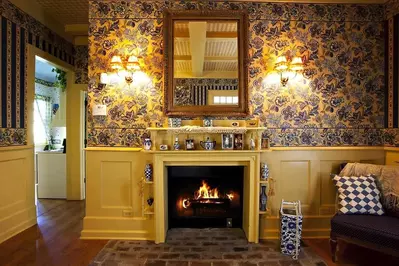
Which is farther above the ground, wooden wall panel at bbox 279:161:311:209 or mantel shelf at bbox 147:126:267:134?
mantel shelf at bbox 147:126:267:134

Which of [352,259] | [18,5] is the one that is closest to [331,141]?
[352,259]

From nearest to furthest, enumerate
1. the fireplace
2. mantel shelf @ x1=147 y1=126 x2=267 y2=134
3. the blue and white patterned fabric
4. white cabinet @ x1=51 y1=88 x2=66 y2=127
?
the blue and white patterned fabric < mantel shelf @ x1=147 y1=126 x2=267 y2=134 < the fireplace < white cabinet @ x1=51 y1=88 x2=66 y2=127

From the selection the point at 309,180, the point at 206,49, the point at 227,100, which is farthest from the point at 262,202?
the point at 206,49

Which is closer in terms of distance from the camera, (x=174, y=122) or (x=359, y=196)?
(x=359, y=196)

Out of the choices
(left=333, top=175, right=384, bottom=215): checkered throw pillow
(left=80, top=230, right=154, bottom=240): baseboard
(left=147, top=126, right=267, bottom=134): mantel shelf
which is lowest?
(left=80, top=230, right=154, bottom=240): baseboard

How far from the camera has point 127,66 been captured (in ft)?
9.63

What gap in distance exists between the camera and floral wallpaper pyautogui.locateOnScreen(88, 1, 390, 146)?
3062 mm

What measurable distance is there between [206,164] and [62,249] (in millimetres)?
1688

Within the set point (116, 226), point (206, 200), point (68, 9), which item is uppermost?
point (68, 9)

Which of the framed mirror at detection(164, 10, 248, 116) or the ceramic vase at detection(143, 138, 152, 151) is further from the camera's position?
the framed mirror at detection(164, 10, 248, 116)

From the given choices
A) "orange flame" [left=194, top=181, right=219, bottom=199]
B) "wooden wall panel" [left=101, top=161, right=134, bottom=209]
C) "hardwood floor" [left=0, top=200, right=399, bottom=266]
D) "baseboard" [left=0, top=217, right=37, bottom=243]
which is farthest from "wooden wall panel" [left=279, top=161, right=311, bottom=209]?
"baseboard" [left=0, top=217, right=37, bottom=243]

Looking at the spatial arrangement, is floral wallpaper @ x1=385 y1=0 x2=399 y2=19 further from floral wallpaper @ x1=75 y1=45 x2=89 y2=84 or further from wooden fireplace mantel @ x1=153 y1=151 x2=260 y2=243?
floral wallpaper @ x1=75 y1=45 x2=89 y2=84

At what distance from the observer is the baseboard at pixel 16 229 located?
2.97m

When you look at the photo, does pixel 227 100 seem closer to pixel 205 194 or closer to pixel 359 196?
pixel 205 194
